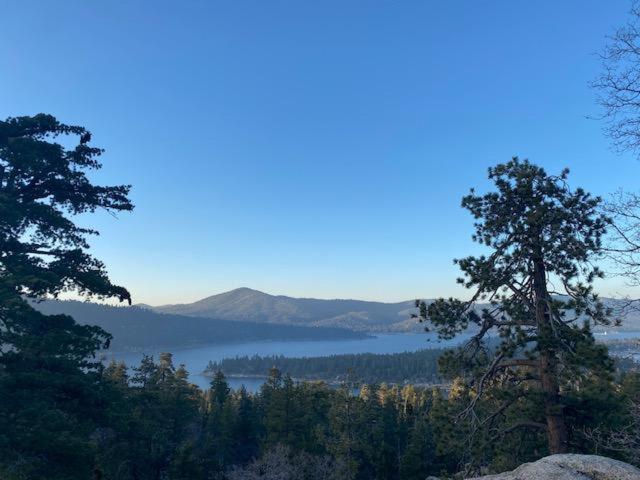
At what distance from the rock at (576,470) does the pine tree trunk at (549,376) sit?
10.1 feet

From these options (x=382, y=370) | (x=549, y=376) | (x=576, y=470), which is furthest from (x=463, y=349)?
(x=382, y=370)

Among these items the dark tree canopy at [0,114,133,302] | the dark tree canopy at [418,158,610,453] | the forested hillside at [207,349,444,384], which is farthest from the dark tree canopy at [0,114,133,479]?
the forested hillside at [207,349,444,384]

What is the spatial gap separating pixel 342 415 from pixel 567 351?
29478 mm

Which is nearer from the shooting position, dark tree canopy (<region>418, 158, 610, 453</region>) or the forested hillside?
dark tree canopy (<region>418, 158, 610, 453</region>)

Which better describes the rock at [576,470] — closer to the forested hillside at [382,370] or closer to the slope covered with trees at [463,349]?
the slope covered with trees at [463,349]

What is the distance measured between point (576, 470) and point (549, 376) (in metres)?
3.77

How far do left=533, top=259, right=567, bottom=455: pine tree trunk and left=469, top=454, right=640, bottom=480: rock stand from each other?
3.08 m

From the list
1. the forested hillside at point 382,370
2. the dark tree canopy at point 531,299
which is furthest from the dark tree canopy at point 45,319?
the forested hillside at point 382,370

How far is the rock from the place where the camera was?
825 cm

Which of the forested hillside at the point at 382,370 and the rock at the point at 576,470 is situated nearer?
the rock at the point at 576,470

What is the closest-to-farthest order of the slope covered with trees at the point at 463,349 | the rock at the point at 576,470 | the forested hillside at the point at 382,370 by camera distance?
the rock at the point at 576,470, the slope covered with trees at the point at 463,349, the forested hillside at the point at 382,370

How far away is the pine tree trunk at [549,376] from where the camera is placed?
38.8 ft

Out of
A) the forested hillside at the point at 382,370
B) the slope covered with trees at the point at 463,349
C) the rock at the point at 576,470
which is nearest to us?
the rock at the point at 576,470

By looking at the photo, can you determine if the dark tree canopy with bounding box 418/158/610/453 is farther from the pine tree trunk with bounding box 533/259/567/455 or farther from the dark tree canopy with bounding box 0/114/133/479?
the dark tree canopy with bounding box 0/114/133/479
